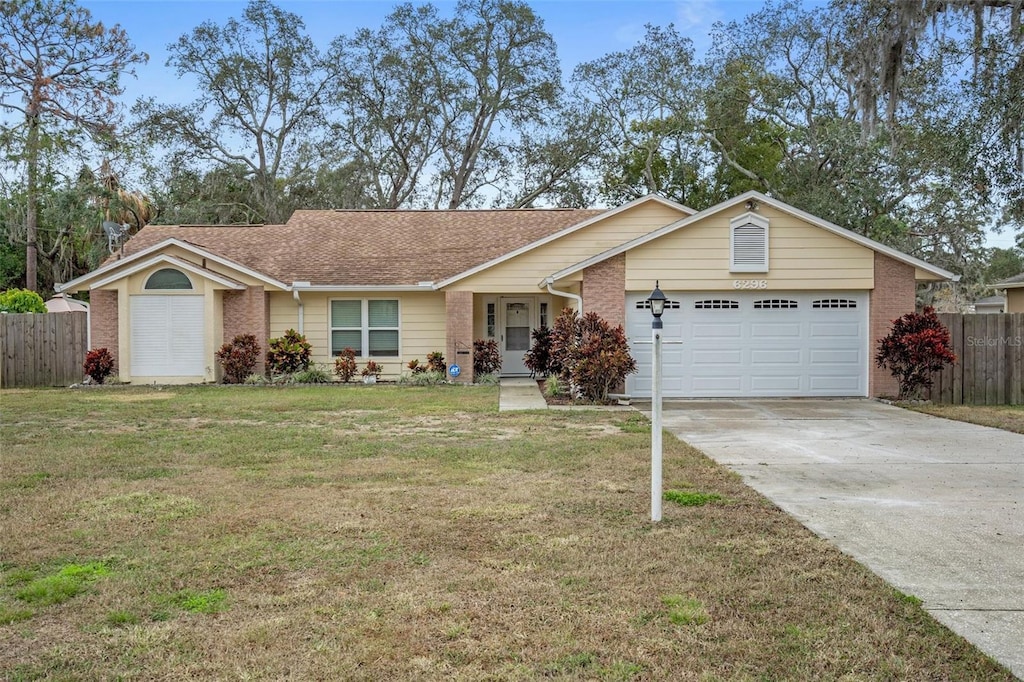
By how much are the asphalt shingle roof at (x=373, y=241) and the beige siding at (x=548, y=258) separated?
1.22 metres

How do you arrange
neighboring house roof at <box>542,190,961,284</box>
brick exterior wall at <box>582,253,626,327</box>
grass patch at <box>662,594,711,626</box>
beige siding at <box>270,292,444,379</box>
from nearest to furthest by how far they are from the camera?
grass patch at <box>662,594,711,626</box>
neighboring house roof at <box>542,190,961,284</box>
brick exterior wall at <box>582,253,626,327</box>
beige siding at <box>270,292,444,379</box>

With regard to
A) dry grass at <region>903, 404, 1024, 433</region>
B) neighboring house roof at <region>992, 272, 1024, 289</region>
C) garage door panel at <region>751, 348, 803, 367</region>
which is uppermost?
neighboring house roof at <region>992, 272, 1024, 289</region>

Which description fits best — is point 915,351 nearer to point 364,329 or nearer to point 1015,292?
point 364,329

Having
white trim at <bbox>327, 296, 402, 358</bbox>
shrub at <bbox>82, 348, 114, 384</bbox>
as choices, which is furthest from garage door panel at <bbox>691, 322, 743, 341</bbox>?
shrub at <bbox>82, 348, 114, 384</bbox>

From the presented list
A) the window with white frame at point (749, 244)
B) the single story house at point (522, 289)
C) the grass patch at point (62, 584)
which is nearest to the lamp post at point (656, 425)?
the grass patch at point (62, 584)

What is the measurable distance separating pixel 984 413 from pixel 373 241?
15248 millimetres

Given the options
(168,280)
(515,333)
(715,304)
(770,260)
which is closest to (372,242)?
(515,333)

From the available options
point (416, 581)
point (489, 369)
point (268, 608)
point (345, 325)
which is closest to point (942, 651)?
point (416, 581)

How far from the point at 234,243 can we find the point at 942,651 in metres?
20.9

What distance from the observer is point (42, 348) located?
1892cm

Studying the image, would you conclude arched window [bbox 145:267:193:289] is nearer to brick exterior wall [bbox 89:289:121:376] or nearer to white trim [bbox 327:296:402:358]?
brick exterior wall [bbox 89:289:121:376]

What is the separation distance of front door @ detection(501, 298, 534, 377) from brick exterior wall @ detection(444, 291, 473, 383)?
1.89 metres

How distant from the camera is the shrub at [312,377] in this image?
1855 centimetres

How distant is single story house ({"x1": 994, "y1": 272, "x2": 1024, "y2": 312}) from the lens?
2452 centimetres
